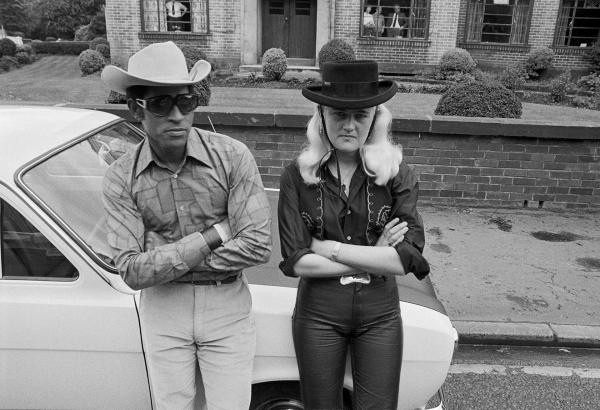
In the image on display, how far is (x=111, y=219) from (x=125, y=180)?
6.4 inches

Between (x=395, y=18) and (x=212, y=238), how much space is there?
1577cm

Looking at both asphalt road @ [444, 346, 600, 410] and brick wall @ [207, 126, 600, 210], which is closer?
asphalt road @ [444, 346, 600, 410]

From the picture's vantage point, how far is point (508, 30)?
55.0ft

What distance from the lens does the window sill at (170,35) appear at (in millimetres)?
15688

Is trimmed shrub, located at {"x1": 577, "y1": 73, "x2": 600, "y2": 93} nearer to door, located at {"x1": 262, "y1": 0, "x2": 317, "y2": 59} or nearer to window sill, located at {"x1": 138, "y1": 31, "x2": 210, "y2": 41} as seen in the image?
door, located at {"x1": 262, "y1": 0, "x2": 317, "y2": 59}

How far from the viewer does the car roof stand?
2232 millimetres

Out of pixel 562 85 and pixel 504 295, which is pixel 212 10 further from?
pixel 504 295

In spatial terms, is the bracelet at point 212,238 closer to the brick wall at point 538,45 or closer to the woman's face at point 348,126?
the woman's face at point 348,126

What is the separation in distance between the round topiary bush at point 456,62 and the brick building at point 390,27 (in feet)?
2.24

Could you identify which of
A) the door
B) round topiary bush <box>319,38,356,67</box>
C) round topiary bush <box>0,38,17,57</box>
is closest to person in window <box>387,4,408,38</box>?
round topiary bush <box>319,38,356,67</box>

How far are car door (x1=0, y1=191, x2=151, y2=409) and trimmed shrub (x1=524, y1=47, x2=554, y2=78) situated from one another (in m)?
16.8

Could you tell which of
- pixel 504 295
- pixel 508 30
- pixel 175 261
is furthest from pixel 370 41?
pixel 175 261

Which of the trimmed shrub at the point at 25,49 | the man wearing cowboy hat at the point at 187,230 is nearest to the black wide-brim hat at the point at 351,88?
the man wearing cowboy hat at the point at 187,230

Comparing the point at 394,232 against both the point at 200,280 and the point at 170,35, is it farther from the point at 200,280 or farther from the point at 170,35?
the point at 170,35
